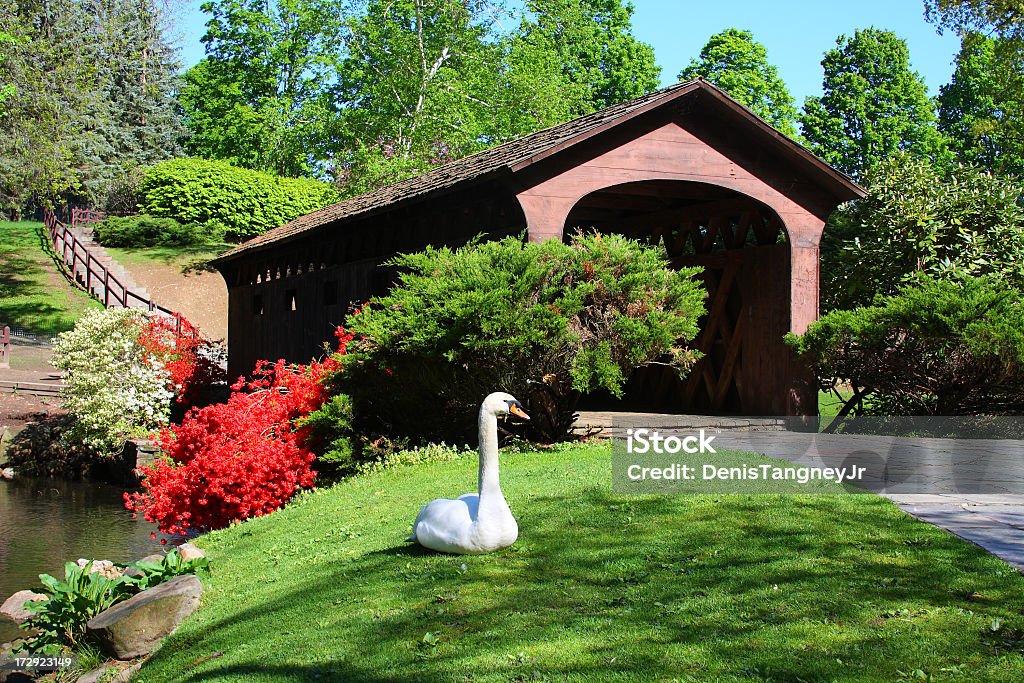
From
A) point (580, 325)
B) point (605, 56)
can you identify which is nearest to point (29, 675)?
point (580, 325)

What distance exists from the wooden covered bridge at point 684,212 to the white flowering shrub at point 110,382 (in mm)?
4797

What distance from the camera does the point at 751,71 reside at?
43.2 metres

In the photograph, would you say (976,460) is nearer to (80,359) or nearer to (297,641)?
(297,641)

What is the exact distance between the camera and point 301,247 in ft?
68.1

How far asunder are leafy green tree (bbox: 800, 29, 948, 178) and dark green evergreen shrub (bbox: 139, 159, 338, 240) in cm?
2264

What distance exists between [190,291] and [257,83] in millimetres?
14721

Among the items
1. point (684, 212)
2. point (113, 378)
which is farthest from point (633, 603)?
point (113, 378)

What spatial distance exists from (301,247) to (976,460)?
14780mm

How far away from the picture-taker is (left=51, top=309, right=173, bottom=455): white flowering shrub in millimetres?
19891

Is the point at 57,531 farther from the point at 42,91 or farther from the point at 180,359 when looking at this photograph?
the point at 42,91

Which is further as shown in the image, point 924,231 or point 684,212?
point 684,212

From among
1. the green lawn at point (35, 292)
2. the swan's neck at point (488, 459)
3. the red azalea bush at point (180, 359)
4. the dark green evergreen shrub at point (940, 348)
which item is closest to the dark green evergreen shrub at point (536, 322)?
the dark green evergreen shrub at point (940, 348)

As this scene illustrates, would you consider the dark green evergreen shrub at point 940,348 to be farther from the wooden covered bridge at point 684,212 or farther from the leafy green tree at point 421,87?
the leafy green tree at point 421,87

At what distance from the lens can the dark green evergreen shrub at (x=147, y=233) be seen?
41.2 meters
